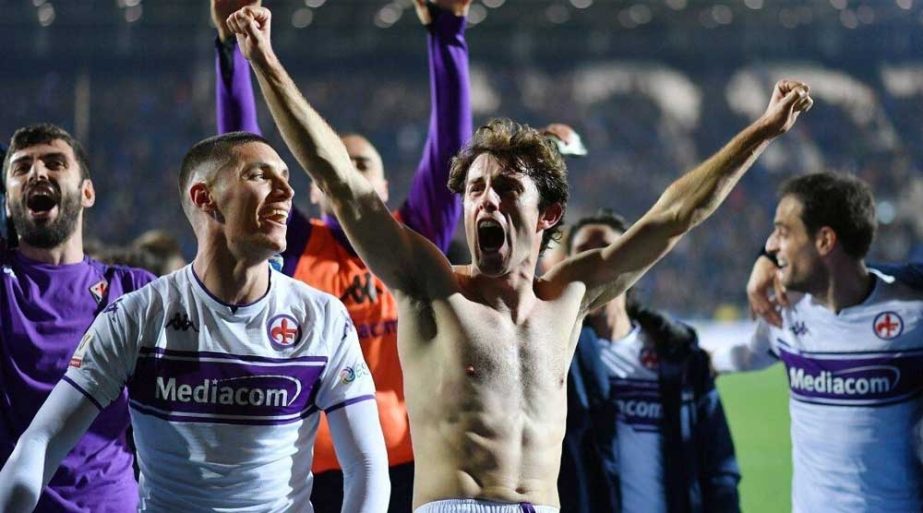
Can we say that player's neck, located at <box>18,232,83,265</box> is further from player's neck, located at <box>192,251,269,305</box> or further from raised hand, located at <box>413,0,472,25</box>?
raised hand, located at <box>413,0,472,25</box>

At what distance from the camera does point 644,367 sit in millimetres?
4551

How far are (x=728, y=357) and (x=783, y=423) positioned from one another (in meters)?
7.54

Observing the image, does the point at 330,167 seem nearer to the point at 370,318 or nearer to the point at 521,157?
the point at 521,157

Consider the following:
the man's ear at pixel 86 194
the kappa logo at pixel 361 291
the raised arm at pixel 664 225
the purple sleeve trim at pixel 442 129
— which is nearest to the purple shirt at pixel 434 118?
the purple sleeve trim at pixel 442 129

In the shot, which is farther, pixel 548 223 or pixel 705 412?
pixel 705 412

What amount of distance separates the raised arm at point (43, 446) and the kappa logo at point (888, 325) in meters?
3.09

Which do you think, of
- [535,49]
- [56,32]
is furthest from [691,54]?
[56,32]

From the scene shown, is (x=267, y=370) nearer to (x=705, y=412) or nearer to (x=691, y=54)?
(x=705, y=412)

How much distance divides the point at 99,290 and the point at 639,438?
222 cm

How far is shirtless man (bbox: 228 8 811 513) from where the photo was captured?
291 cm

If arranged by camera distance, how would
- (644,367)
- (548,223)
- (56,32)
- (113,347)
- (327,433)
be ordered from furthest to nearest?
(56,32) → (644,367) → (327,433) → (548,223) → (113,347)

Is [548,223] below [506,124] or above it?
below

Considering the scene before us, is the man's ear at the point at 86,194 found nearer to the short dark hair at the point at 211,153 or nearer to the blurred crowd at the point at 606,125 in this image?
the short dark hair at the point at 211,153

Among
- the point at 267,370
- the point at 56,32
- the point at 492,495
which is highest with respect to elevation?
the point at 56,32
